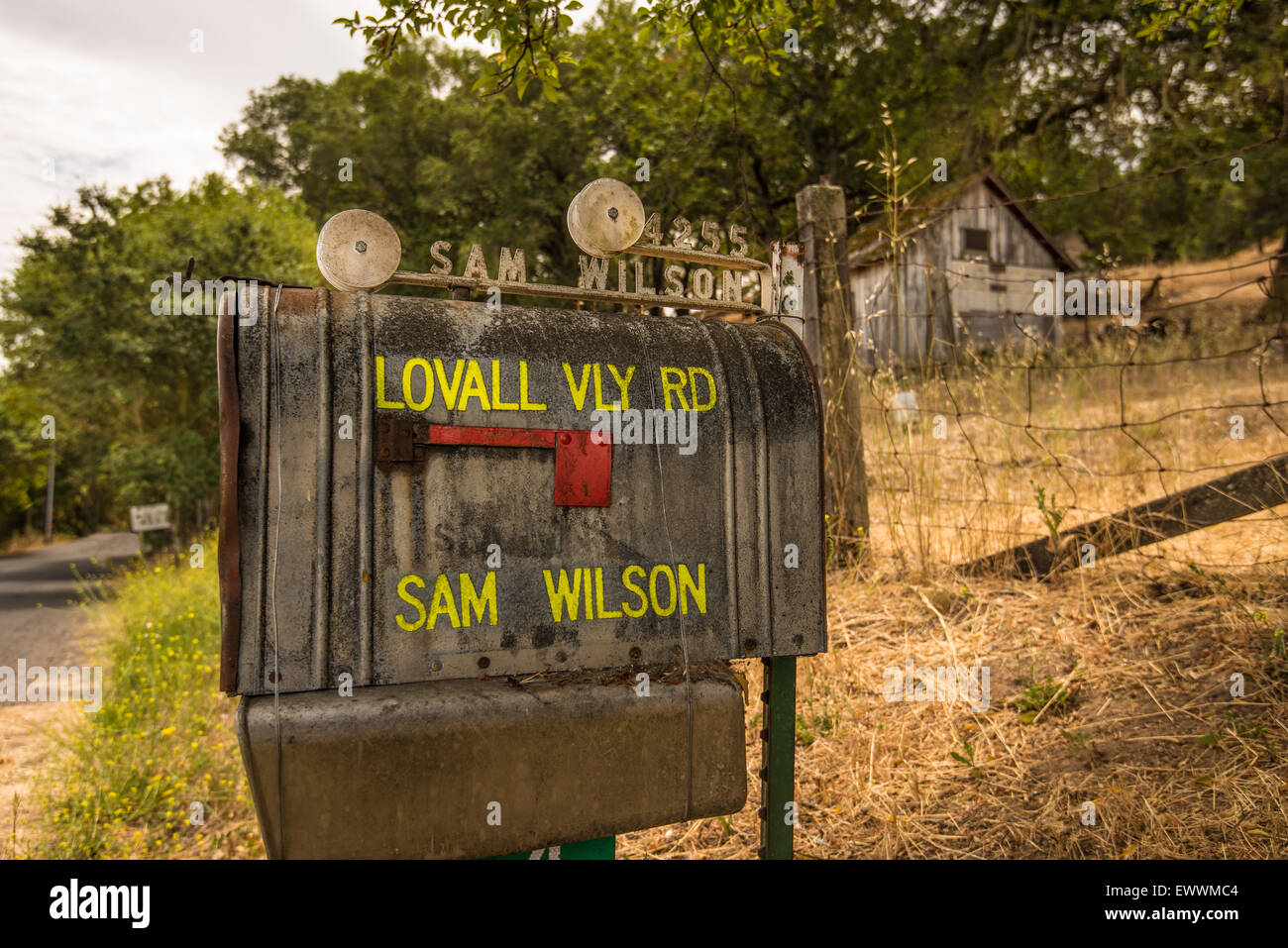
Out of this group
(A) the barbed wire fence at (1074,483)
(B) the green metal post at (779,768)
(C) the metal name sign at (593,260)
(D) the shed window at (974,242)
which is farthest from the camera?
(D) the shed window at (974,242)

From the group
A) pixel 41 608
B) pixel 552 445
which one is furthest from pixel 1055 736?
pixel 41 608

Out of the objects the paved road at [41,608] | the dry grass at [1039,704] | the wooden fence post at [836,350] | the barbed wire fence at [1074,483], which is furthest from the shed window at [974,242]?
the paved road at [41,608]

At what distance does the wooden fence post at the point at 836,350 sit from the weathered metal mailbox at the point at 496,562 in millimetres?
1914

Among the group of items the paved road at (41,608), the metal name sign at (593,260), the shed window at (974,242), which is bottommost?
the paved road at (41,608)

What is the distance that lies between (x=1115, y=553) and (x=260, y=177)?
28755 mm

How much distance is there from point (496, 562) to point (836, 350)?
2.63 meters

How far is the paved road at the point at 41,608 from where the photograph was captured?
885 centimetres

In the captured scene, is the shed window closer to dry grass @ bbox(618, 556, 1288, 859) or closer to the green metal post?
dry grass @ bbox(618, 556, 1288, 859)

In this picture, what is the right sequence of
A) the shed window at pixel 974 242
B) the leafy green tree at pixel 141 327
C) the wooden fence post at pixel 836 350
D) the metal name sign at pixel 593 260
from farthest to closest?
1. the shed window at pixel 974 242
2. the leafy green tree at pixel 141 327
3. the wooden fence post at pixel 836 350
4. the metal name sign at pixel 593 260

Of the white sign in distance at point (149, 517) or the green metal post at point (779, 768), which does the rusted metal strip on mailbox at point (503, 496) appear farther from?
the white sign in distance at point (149, 517)

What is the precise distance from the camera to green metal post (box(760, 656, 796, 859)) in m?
2.03

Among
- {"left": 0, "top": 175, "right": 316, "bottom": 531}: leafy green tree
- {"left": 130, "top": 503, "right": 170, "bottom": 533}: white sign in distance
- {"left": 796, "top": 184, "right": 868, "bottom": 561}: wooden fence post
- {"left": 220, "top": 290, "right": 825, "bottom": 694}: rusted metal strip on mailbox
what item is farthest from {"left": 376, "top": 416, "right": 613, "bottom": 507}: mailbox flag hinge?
{"left": 0, "top": 175, "right": 316, "bottom": 531}: leafy green tree

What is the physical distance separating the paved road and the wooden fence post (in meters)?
7.99
